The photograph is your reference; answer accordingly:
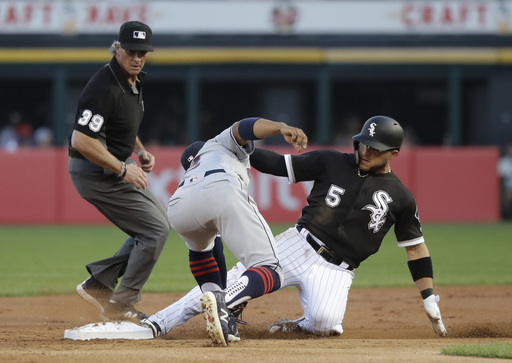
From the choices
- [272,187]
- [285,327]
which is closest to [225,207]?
[285,327]

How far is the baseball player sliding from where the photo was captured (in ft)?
19.1

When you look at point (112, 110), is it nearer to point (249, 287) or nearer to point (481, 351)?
point (249, 287)

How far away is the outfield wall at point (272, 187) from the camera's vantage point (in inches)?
632

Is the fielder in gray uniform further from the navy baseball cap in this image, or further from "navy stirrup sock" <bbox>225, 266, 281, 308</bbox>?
the navy baseball cap

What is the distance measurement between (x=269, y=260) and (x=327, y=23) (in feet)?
54.6

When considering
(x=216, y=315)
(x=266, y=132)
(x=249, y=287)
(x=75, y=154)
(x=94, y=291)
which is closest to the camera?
(x=216, y=315)

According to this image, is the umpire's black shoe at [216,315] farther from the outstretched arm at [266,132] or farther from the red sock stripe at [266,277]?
the outstretched arm at [266,132]

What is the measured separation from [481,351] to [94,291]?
9.68 ft

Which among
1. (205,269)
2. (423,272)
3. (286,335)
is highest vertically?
(205,269)

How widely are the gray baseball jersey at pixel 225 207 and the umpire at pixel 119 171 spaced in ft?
2.58

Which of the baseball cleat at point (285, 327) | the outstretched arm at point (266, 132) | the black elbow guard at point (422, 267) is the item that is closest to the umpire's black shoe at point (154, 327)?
the baseball cleat at point (285, 327)

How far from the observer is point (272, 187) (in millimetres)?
16422

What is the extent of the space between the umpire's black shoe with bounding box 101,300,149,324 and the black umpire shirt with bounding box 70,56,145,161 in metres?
1.07

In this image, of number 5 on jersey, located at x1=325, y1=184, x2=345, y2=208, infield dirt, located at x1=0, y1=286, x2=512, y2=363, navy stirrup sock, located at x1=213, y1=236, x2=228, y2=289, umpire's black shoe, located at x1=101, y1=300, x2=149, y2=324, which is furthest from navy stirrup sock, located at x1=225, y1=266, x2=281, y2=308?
umpire's black shoe, located at x1=101, y1=300, x2=149, y2=324
